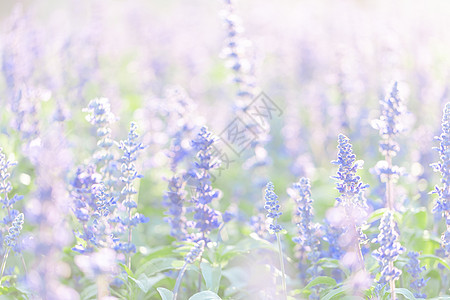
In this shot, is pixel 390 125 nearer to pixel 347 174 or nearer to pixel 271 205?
pixel 347 174

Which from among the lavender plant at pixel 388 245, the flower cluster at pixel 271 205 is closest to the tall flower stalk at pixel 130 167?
the flower cluster at pixel 271 205

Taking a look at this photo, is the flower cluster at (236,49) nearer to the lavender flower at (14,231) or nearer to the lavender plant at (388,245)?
the lavender flower at (14,231)

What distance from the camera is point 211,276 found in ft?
13.9

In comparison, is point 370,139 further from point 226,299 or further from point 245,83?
point 226,299

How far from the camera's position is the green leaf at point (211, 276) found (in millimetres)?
4156

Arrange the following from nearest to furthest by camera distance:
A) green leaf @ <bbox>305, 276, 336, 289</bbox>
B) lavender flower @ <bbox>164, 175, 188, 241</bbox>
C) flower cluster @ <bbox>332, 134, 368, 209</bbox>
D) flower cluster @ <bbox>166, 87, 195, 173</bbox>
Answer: flower cluster @ <bbox>332, 134, 368, 209</bbox> → green leaf @ <bbox>305, 276, 336, 289</bbox> → lavender flower @ <bbox>164, 175, 188, 241</bbox> → flower cluster @ <bbox>166, 87, 195, 173</bbox>

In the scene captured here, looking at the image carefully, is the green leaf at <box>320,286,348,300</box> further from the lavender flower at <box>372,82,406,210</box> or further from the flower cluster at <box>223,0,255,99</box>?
the flower cluster at <box>223,0,255,99</box>

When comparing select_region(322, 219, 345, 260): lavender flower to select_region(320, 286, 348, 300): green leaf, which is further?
select_region(322, 219, 345, 260): lavender flower

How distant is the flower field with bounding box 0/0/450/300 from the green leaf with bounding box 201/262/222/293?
13mm

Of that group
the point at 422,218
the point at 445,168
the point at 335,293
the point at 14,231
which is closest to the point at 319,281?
the point at 335,293

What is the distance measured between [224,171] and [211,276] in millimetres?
3100

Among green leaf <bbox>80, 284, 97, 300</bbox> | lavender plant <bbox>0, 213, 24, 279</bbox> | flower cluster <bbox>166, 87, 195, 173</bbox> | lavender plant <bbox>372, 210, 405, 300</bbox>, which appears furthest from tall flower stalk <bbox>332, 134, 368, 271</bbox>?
lavender plant <bbox>0, 213, 24, 279</bbox>

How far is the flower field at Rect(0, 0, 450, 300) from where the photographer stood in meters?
3.78

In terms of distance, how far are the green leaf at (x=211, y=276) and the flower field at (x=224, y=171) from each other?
0.01 meters
